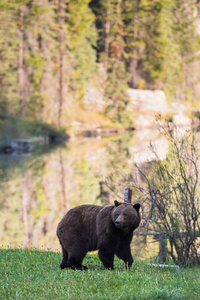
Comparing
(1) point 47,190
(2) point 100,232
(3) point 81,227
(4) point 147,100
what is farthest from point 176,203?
(4) point 147,100

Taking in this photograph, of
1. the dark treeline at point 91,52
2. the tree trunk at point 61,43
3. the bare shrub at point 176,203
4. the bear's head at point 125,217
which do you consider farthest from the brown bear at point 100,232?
the tree trunk at point 61,43

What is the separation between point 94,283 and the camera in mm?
6352

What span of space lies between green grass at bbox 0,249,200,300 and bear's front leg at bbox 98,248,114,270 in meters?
0.12

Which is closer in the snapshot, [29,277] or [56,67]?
[29,277]

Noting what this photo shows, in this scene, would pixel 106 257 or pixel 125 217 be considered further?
pixel 106 257

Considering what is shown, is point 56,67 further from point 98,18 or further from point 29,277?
point 29,277

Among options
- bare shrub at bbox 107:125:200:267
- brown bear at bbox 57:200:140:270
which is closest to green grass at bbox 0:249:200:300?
brown bear at bbox 57:200:140:270

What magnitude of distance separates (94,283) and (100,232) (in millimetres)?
1016

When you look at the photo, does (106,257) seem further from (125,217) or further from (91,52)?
(91,52)

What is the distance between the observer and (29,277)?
694 centimetres

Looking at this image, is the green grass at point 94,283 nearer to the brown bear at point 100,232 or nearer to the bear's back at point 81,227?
the brown bear at point 100,232

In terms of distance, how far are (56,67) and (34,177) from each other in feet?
106

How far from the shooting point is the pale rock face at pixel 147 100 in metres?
66.5

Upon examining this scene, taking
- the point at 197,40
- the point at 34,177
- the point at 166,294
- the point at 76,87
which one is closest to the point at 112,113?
the point at 76,87
